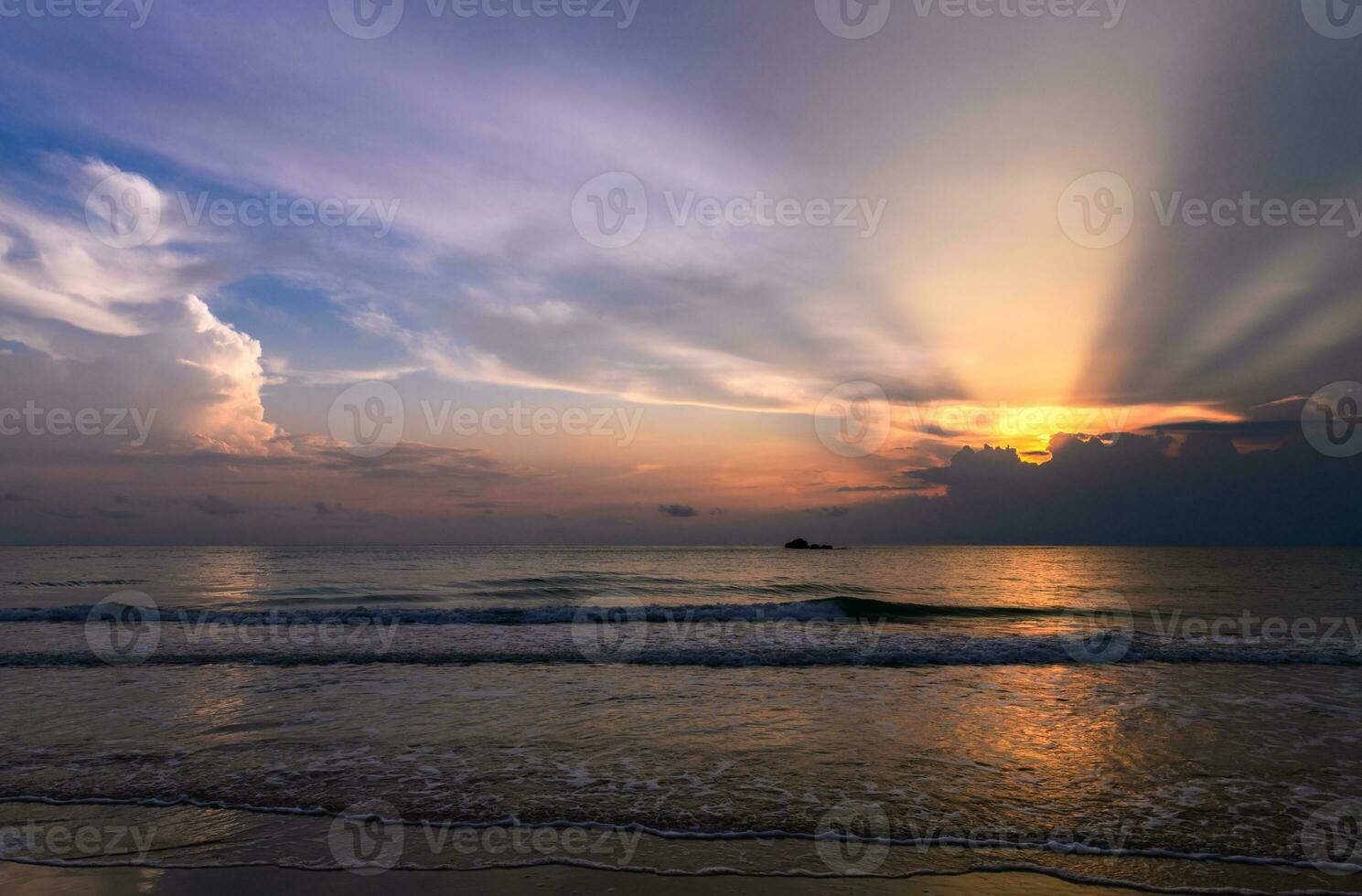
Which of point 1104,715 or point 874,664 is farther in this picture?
point 874,664

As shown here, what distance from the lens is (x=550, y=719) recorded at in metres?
12.3

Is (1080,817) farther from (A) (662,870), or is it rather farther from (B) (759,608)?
(B) (759,608)

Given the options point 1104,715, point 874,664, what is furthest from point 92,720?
point 1104,715

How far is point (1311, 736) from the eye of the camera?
1129 centimetres

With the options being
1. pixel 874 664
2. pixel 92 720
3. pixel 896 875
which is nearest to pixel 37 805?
pixel 92 720

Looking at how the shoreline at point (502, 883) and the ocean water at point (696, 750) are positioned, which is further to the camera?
the ocean water at point (696, 750)

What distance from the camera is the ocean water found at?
23.2ft

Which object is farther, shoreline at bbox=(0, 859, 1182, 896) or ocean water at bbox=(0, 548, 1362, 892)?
ocean water at bbox=(0, 548, 1362, 892)

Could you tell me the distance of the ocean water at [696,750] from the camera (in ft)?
23.2

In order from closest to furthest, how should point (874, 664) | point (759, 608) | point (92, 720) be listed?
point (92, 720), point (874, 664), point (759, 608)

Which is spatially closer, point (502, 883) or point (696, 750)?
point (502, 883)

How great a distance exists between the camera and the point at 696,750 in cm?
1039

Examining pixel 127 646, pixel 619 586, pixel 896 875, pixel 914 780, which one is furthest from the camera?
pixel 619 586

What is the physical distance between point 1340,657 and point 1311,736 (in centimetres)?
1171
